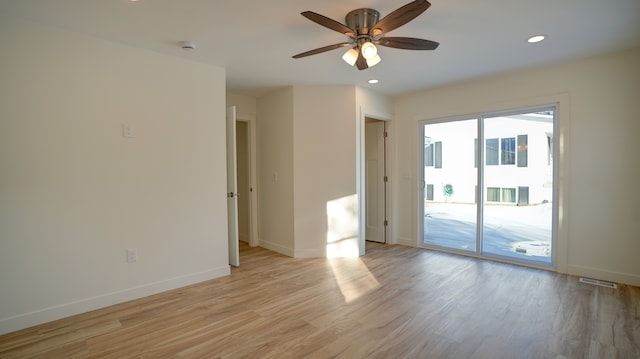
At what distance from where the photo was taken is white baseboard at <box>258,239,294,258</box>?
460 cm

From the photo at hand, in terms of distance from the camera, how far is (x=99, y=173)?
114 inches

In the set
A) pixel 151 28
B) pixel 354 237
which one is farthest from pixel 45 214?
pixel 354 237

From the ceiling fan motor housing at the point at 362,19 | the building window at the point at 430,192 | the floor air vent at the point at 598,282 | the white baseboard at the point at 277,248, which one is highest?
the ceiling fan motor housing at the point at 362,19

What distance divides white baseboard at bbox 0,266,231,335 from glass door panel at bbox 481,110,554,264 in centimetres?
387

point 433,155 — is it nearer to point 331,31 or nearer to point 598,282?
point 598,282

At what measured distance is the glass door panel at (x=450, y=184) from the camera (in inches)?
181

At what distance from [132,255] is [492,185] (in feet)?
15.1

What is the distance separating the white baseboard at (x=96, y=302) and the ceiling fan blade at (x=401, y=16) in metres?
3.12

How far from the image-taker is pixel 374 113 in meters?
4.82

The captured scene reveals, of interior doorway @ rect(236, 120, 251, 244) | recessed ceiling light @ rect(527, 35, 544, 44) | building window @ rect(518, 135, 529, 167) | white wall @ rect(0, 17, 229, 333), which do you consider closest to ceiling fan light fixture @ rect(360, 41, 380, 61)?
recessed ceiling light @ rect(527, 35, 544, 44)

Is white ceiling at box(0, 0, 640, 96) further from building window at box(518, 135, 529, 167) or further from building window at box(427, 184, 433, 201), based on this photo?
building window at box(427, 184, 433, 201)

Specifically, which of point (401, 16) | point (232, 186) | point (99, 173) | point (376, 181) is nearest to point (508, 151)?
point (376, 181)

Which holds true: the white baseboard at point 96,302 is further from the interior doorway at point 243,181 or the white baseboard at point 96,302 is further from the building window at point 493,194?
the building window at point 493,194

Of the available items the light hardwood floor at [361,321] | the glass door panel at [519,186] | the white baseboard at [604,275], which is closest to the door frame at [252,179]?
the light hardwood floor at [361,321]
